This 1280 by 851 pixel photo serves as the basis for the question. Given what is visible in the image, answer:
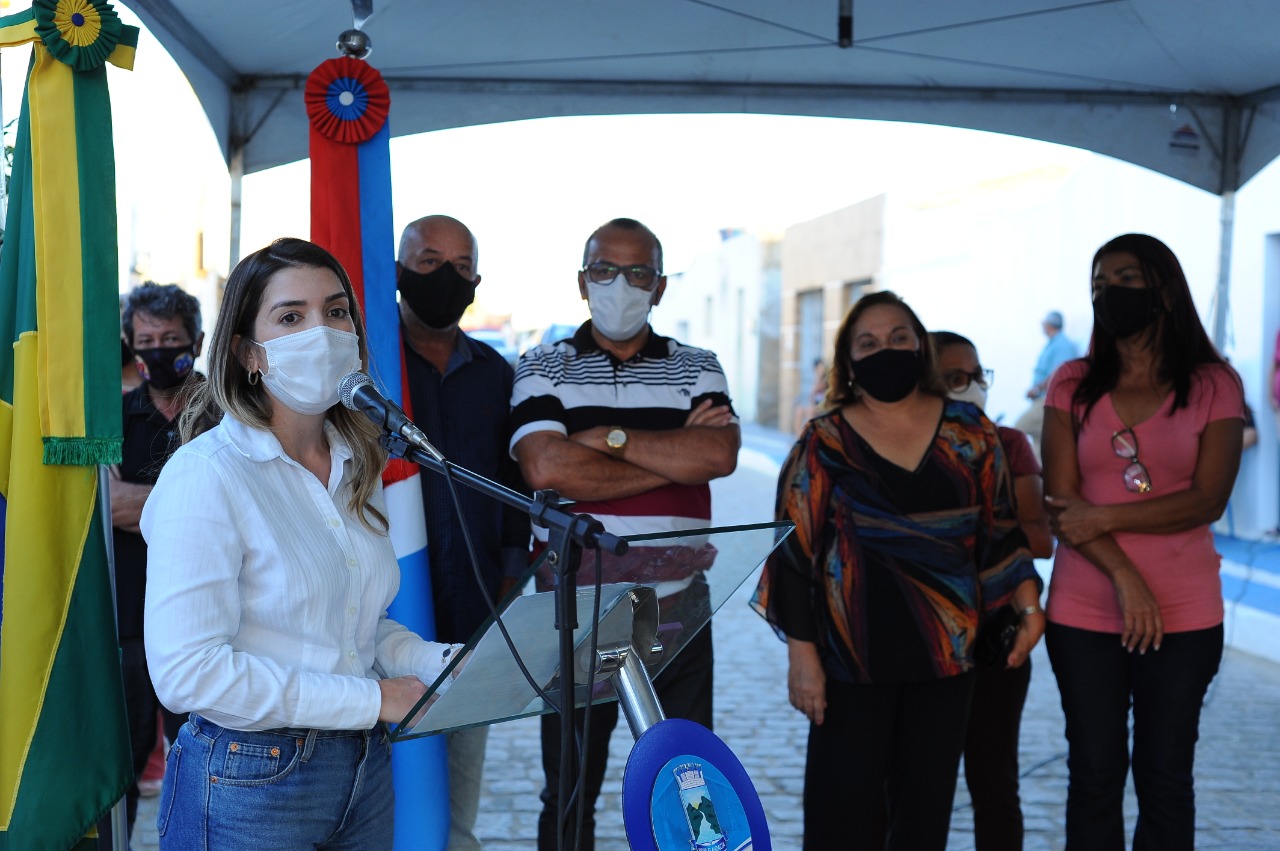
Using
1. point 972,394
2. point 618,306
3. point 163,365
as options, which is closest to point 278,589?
point 618,306

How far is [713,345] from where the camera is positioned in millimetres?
24406

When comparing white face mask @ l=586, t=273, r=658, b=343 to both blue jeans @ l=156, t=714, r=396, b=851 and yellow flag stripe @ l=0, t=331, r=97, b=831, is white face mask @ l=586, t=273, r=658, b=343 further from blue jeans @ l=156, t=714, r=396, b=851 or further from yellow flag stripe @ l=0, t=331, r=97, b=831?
blue jeans @ l=156, t=714, r=396, b=851

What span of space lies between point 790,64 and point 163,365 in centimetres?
250

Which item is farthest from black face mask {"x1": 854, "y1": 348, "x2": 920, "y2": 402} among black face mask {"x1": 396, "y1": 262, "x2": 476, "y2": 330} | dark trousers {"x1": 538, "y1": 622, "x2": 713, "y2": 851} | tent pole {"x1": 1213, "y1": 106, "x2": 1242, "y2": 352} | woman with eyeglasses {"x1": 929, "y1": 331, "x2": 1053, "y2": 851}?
tent pole {"x1": 1213, "y1": 106, "x2": 1242, "y2": 352}

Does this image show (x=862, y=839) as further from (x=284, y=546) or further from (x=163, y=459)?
(x=163, y=459)

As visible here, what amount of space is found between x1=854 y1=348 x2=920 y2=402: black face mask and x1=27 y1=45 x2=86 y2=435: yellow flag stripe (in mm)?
1834

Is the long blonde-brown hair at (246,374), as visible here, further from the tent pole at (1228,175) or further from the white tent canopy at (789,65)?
the tent pole at (1228,175)

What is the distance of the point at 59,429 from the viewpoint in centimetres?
225

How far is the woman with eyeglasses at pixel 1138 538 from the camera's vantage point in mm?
2941

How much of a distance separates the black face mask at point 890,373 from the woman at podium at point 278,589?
146 centimetres

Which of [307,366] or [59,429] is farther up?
[307,366]

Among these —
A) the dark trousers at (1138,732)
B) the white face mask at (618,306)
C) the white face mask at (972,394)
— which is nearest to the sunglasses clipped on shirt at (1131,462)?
the dark trousers at (1138,732)

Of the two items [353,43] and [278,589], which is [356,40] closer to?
[353,43]

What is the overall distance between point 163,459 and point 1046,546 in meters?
2.59
